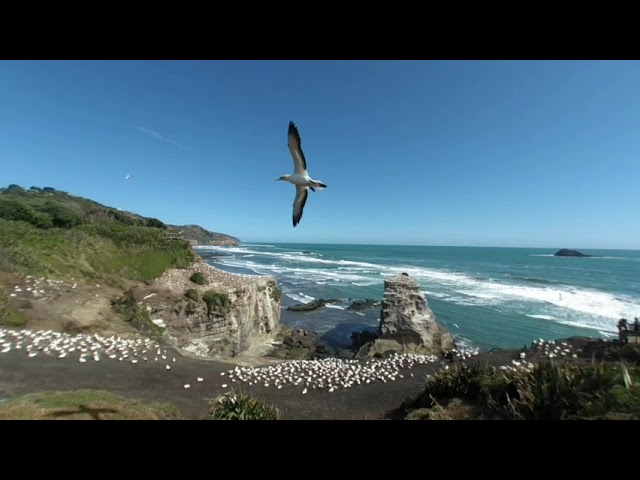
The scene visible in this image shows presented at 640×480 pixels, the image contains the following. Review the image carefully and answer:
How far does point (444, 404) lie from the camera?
5520 millimetres

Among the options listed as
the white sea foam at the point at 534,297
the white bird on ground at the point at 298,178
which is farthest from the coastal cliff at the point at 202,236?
the white bird on ground at the point at 298,178

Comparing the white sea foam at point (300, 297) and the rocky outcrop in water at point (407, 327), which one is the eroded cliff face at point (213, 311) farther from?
the white sea foam at point (300, 297)

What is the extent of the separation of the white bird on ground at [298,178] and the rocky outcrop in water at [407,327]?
13.4m

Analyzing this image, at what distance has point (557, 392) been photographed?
13.0 ft

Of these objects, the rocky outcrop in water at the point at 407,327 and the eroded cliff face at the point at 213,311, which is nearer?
the eroded cliff face at the point at 213,311

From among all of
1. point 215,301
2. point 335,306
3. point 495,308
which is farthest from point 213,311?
point 495,308

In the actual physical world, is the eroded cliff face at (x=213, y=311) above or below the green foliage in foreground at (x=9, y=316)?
below

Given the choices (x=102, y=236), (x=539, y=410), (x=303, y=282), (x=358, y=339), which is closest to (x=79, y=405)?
(x=539, y=410)

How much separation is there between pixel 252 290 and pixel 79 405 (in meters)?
16.3

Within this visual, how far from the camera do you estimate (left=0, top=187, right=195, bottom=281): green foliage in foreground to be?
1508 centimetres

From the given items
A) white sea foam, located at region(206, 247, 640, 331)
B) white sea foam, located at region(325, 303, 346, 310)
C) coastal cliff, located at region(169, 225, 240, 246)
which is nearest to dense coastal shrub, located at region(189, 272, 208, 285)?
white sea foam, located at region(325, 303, 346, 310)

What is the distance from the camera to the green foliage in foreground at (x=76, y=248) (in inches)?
594

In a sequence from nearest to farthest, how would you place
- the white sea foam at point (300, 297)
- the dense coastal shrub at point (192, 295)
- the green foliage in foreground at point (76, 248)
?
the green foliage in foreground at point (76, 248) → the dense coastal shrub at point (192, 295) → the white sea foam at point (300, 297)

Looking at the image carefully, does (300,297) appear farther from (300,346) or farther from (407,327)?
(407,327)
